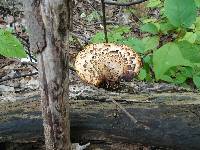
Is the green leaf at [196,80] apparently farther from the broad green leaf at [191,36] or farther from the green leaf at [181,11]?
the green leaf at [181,11]

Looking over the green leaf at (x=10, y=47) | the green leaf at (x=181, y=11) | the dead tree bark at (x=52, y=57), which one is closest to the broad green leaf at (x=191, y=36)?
the green leaf at (x=181, y=11)

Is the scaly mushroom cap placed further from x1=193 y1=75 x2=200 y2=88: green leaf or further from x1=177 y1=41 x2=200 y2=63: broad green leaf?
x1=193 y1=75 x2=200 y2=88: green leaf

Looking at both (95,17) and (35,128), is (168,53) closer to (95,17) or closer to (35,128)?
(35,128)

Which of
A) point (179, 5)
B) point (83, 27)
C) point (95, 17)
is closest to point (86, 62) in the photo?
point (179, 5)

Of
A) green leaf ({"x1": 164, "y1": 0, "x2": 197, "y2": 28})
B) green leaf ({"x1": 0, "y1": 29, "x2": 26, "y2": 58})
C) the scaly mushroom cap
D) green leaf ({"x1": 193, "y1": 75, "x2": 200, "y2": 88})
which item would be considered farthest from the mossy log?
green leaf ({"x1": 193, "y1": 75, "x2": 200, "y2": 88})

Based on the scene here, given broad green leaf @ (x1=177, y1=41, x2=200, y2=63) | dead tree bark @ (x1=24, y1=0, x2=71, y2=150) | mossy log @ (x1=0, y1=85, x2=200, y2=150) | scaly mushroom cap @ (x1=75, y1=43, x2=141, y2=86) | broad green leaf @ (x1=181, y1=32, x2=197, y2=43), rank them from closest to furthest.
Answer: dead tree bark @ (x1=24, y1=0, x2=71, y2=150), mossy log @ (x1=0, y1=85, x2=200, y2=150), broad green leaf @ (x1=177, y1=41, x2=200, y2=63), scaly mushroom cap @ (x1=75, y1=43, x2=141, y2=86), broad green leaf @ (x1=181, y1=32, x2=197, y2=43)

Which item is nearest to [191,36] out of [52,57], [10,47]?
[10,47]
